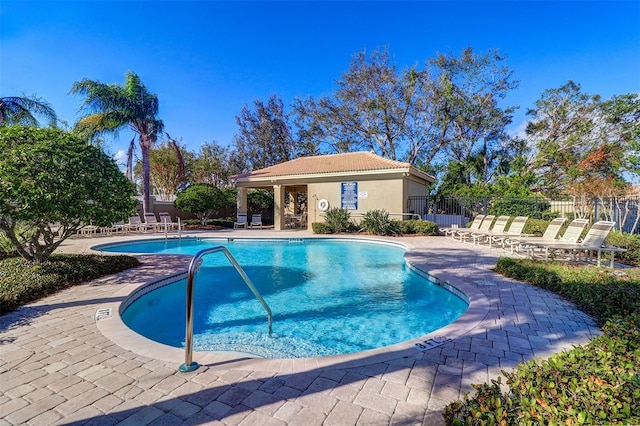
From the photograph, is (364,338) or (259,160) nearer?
(364,338)

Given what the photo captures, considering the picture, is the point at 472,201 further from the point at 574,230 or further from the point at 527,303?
the point at 527,303

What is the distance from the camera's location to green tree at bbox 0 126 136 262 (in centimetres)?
598

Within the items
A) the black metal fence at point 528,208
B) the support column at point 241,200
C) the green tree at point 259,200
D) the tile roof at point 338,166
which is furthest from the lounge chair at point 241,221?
the black metal fence at point 528,208

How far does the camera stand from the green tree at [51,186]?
598 cm

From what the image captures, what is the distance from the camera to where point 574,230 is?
907 centimetres

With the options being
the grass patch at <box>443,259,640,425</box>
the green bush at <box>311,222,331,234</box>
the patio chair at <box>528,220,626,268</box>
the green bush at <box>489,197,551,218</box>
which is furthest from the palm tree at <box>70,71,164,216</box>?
the green bush at <box>489,197,551,218</box>

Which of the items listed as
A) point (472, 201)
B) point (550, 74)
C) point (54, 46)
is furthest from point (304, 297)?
point (550, 74)

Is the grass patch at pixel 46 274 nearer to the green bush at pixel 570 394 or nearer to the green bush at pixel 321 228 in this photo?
the green bush at pixel 570 394

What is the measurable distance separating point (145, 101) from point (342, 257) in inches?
657

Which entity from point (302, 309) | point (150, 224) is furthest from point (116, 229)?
point (302, 309)

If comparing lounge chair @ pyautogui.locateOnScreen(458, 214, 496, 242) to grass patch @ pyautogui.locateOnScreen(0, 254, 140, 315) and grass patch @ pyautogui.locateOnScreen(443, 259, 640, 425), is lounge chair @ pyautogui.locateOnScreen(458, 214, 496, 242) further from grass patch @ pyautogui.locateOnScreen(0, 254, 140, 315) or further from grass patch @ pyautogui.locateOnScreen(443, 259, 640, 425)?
grass patch @ pyautogui.locateOnScreen(0, 254, 140, 315)

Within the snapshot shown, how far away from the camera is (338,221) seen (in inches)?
688

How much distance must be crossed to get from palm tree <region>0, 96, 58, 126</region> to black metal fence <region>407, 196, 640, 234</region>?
20.3m

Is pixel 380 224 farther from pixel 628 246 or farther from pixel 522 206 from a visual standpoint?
pixel 628 246
